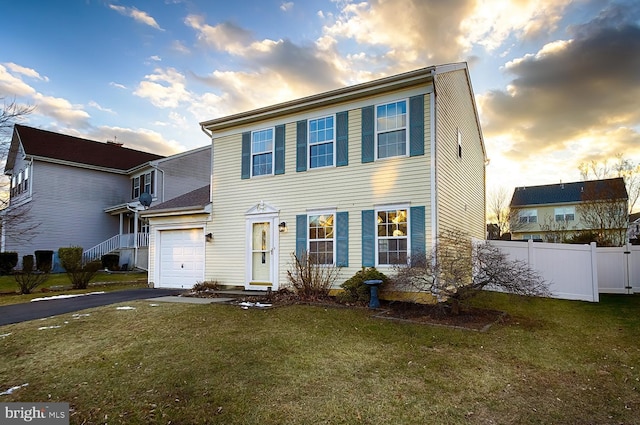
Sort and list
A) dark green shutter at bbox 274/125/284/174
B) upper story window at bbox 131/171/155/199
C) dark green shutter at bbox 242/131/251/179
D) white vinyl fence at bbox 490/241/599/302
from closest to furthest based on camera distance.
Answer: white vinyl fence at bbox 490/241/599/302
dark green shutter at bbox 274/125/284/174
dark green shutter at bbox 242/131/251/179
upper story window at bbox 131/171/155/199

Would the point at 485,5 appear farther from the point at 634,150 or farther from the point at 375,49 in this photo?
the point at 634,150

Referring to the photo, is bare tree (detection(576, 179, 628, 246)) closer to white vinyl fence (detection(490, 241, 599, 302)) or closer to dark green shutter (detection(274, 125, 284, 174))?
white vinyl fence (detection(490, 241, 599, 302))

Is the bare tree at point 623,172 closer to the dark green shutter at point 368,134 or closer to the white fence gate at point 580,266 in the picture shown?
the white fence gate at point 580,266

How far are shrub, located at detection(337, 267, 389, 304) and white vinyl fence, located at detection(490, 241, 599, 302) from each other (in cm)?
511

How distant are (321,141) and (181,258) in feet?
23.1

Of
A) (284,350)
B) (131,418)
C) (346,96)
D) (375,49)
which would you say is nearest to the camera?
(131,418)

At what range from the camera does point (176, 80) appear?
14180mm

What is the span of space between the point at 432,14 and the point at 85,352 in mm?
11637

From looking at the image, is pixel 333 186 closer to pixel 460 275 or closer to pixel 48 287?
pixel 460 275

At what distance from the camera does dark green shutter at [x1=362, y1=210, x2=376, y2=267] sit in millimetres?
9797

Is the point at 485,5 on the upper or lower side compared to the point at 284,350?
upper

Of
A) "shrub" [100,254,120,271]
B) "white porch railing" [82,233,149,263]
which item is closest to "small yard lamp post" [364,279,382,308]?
"white porch railing" [82,233,149,263]

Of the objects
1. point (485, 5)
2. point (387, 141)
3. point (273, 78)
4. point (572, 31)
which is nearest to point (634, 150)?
point (572, 31)

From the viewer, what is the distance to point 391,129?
9.91 meters
